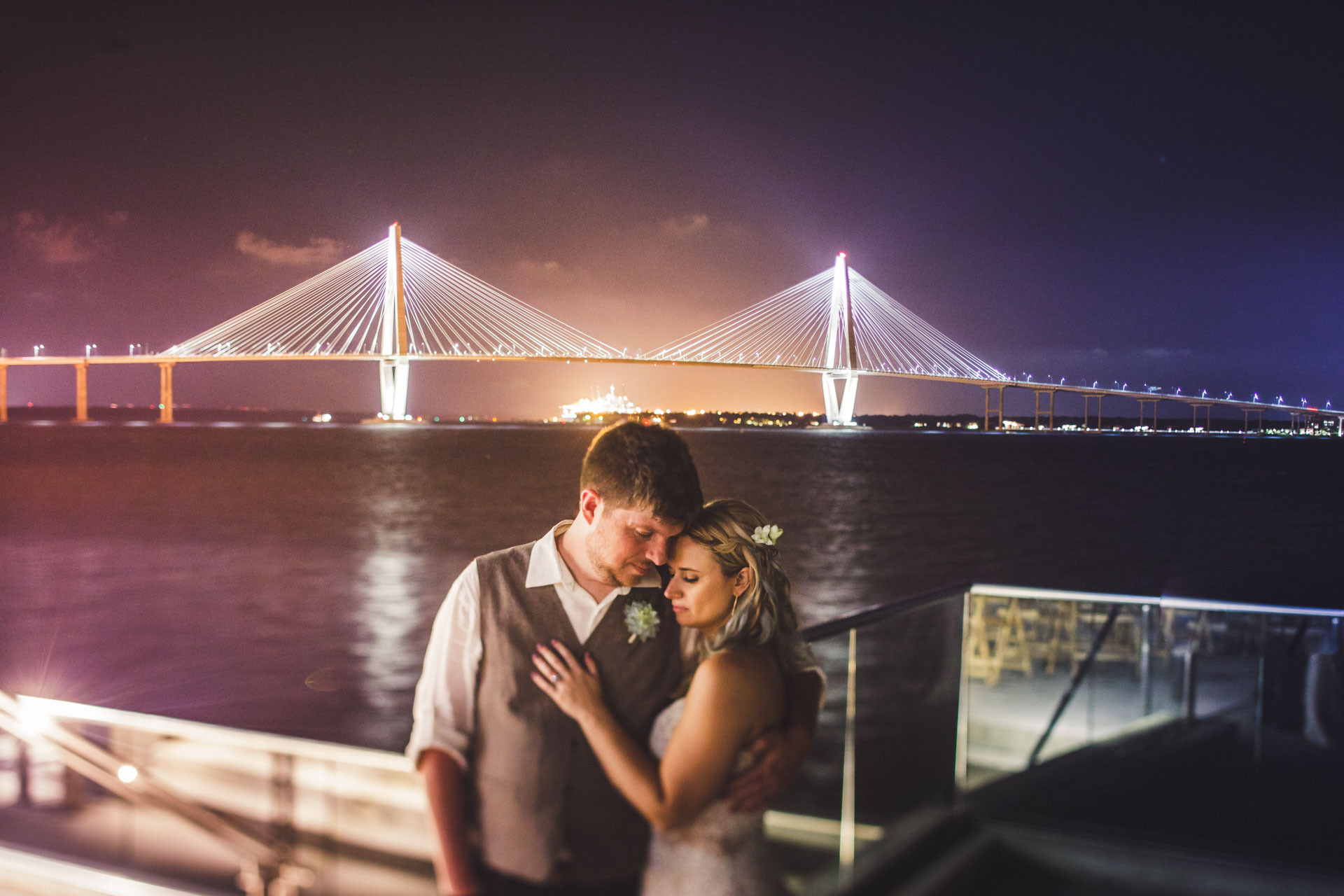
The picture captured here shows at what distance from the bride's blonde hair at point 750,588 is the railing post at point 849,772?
645 millimetres

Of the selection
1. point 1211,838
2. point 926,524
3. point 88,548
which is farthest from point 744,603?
point 926,524

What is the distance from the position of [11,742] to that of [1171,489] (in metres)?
44.6

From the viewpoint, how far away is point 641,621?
1.41 meters

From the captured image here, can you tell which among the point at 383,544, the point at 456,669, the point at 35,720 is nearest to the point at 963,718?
the point at 456,669

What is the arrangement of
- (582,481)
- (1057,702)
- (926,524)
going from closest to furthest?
(582,481), (1057,702), (926,524)

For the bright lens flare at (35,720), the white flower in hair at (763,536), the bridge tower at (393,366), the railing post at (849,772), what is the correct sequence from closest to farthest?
the white flower in hair at (763,536), the bright lens flare at (35,720), the railing post at (849,772), the bridge tower at (393,366)

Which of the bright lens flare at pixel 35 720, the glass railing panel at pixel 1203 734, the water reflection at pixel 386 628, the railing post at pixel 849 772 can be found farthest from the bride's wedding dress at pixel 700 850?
the water reflection at pixel 386 628

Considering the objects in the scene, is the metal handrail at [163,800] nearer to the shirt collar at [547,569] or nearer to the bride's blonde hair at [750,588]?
the shirt collar at [547,569]

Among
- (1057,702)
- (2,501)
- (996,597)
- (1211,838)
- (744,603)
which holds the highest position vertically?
(744,603)

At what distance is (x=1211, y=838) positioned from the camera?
2.94m

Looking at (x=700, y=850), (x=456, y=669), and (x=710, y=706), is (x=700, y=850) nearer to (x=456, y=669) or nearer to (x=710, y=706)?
(x=710, y=706)

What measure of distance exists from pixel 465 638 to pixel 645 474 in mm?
330

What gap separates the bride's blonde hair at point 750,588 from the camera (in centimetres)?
144

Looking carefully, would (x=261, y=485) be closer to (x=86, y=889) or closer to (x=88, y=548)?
(x=88, y=548)
